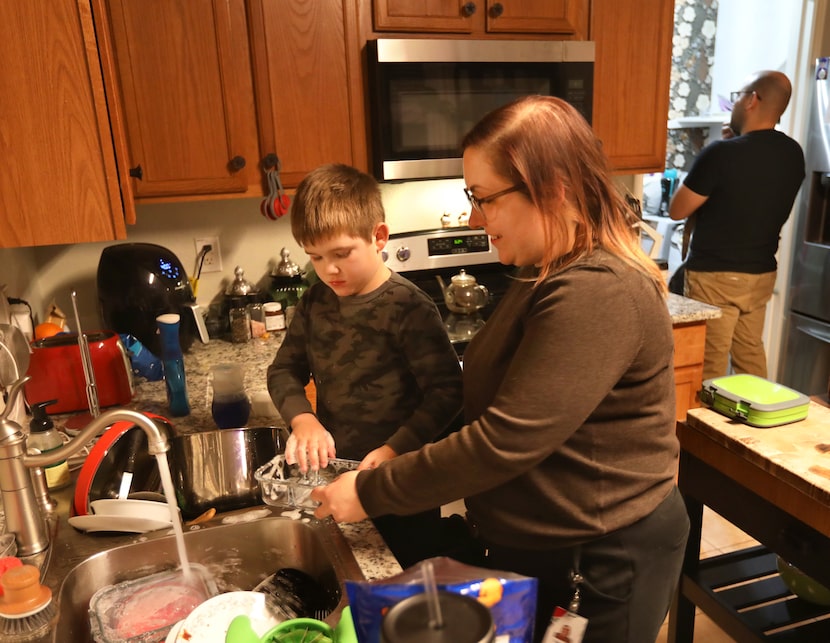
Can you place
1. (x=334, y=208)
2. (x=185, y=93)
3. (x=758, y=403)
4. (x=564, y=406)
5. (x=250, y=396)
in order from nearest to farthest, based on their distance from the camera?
(x=564, y=406) → (x=334, y=208) → (x=758, y=403) → (x=250, y=396) → (x=185, y=93)

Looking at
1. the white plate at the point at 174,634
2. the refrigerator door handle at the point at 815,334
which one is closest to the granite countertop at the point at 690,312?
the refrigerator door handle at the point at 815,334

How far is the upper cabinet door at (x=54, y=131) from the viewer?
125 cm

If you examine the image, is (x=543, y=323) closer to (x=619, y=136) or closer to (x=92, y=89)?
(x=92, y=89)

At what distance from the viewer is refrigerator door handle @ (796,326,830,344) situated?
2994mm

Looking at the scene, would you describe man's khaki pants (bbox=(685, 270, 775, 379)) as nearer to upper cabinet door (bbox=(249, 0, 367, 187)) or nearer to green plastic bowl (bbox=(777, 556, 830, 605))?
green plastic bowl (bbox=(777, 556, 830, 605))

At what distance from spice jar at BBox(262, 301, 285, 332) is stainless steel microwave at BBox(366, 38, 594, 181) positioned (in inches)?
21.7

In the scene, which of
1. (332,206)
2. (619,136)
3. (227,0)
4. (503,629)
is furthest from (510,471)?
(619,136)

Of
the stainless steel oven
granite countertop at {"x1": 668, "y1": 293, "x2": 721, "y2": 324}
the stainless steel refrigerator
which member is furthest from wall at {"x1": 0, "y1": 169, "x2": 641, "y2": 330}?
the stainless steel refrigerator

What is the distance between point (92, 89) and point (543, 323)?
1.04 metres

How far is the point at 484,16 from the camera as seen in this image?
2033mm

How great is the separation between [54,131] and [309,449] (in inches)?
32.5

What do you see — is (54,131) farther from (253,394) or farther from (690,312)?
(690,312)

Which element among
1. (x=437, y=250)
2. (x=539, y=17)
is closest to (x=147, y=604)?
(x=437, y=250)

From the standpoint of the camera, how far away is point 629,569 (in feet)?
3.14
